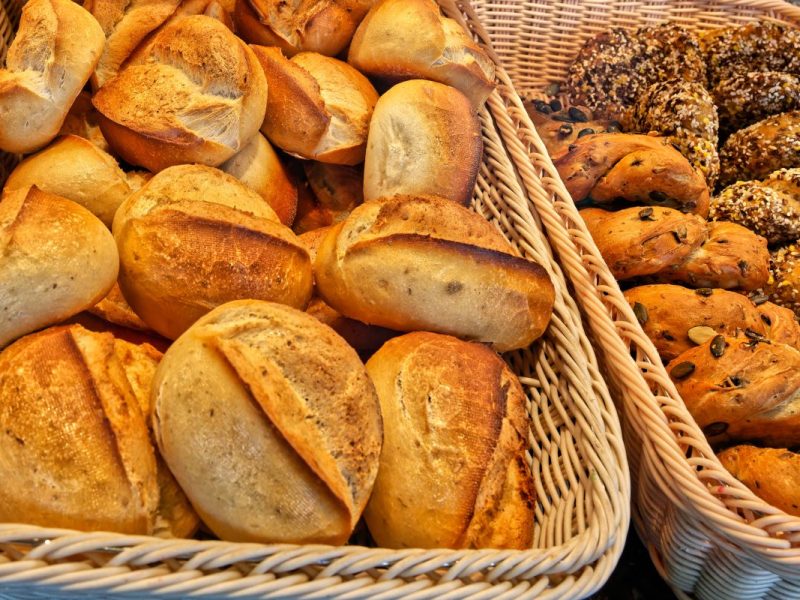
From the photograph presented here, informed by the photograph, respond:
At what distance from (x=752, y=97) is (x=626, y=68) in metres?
0.42

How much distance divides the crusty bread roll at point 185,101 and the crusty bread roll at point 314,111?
96 millimetres

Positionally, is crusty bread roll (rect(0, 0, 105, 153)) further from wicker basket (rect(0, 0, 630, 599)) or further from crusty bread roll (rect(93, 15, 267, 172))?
wicker basket (rect(0, 0, 630, 599))

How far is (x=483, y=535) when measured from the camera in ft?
3.55

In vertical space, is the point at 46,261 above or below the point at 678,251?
above

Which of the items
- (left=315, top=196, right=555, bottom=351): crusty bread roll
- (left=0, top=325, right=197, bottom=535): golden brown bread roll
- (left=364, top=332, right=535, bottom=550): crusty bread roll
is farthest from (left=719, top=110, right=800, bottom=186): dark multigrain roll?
(left=0, top=325, right=197, bottom=535): golden brown bread roll

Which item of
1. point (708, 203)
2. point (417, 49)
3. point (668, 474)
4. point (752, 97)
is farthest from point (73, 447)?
point (752, 97)

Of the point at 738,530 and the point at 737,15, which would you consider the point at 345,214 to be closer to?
the point at 738,530

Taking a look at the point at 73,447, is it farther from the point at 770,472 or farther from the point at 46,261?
the point at 770,472

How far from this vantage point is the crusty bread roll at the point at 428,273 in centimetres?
121

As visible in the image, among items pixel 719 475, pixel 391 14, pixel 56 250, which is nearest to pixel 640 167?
pixel 391 14

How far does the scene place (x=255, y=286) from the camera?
115 cm

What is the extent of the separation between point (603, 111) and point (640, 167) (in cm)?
58

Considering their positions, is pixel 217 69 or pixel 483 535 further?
pixel 217 69

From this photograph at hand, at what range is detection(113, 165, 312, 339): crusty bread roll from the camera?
1.13 metres
